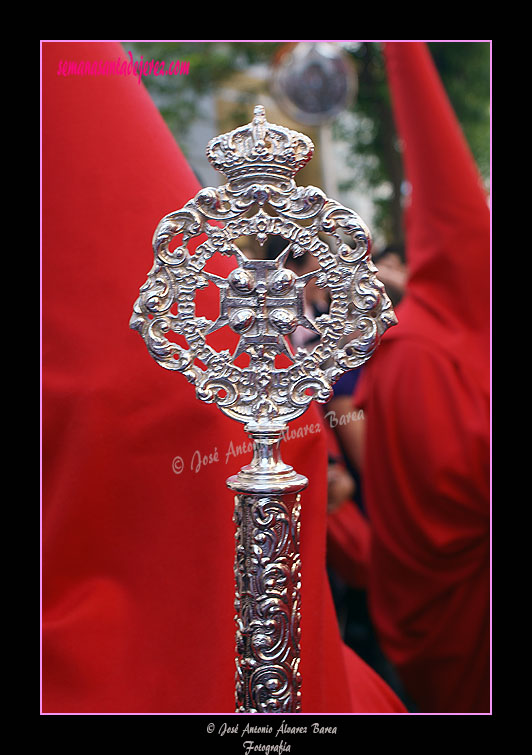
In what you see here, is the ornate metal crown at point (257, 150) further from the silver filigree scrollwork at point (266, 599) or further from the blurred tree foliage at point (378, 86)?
the blurred tree foliage at point (378, 86)

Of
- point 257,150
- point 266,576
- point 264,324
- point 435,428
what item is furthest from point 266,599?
point 435,428

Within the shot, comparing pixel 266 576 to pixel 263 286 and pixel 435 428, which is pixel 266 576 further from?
pixel 435 428

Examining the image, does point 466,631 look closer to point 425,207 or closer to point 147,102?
point 425,207

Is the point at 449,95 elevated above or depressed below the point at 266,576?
above

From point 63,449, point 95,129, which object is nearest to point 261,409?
point 63,449

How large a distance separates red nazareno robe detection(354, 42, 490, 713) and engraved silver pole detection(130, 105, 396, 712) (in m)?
1.09

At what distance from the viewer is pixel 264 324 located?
1.93 feet

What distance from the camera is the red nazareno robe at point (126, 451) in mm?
728

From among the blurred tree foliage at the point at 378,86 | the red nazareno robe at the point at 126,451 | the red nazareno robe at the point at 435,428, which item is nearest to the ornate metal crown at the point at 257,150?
the red nazareno robe at the point at 126,451

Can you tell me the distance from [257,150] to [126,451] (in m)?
0.35

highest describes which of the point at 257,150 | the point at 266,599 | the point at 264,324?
the point at 257,150

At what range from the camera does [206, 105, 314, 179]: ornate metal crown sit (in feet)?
1.85

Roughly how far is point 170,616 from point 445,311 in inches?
47.5

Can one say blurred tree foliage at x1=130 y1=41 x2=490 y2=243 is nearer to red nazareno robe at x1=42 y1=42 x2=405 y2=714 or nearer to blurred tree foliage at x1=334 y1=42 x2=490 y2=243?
blurred tree foliage at x1=334 y1=42 x2=490 y2=243
